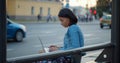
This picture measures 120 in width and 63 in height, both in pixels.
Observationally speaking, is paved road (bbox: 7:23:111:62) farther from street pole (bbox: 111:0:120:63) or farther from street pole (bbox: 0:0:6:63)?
street pole (bbox: 0:0:6:63)

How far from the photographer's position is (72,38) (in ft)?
10.9

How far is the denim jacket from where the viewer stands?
3288 mm

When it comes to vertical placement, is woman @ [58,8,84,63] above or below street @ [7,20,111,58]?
above

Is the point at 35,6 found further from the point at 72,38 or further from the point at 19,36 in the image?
the point at 72,38

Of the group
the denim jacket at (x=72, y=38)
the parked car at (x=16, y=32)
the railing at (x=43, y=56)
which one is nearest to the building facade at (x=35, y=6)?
the railing at (x=43, y=56)

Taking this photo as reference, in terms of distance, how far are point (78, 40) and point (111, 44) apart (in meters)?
0.29

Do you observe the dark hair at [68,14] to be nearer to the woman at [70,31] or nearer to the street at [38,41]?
the woman at [70,31]

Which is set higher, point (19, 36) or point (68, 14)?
point (68, 14)

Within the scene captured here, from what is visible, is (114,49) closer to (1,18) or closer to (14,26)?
(1,18)

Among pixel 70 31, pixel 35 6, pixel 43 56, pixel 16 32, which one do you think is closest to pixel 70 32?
pixel 70 31

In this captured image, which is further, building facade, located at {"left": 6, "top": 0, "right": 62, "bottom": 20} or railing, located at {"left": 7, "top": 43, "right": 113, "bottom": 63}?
building facade, located at {"left": 6, "top": 0, "right": 62, "bottom": 20}

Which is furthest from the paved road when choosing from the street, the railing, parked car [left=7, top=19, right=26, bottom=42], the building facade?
the building facade

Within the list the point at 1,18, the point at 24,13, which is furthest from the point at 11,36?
the point at 24,13

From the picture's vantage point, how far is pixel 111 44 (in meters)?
3.32
